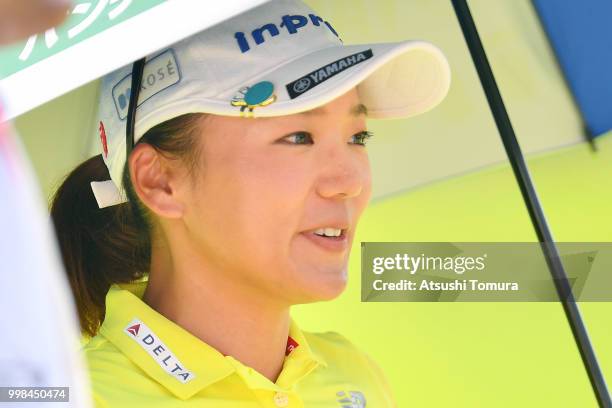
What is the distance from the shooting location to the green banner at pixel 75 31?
3.60ft

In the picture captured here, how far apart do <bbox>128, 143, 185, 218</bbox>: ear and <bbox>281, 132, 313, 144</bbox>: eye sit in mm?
153

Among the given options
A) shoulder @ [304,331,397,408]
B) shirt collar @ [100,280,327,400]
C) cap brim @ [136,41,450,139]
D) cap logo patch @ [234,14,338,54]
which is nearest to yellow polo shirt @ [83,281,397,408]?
shirt collar @ [100,280,327,400]

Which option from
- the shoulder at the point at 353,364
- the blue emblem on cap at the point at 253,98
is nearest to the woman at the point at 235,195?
the blue emblem on cap at the point at 253,98

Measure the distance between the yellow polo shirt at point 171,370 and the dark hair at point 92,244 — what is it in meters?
0.06

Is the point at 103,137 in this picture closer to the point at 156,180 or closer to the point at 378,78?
the point at 156,180

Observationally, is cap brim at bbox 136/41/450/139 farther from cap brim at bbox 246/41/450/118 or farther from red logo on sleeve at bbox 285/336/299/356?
red logo on sleeve at bbox 285/336/299/356

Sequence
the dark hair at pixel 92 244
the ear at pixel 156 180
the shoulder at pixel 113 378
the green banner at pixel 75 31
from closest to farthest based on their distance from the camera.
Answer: the green banner at pixel 75 31, the shoulder at pixel 113 378, the ear at pixel 156 180, the dark hair at pixel 92 244

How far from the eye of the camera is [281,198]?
1.34 metres

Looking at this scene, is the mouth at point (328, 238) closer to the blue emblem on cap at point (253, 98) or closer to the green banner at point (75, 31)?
the blue emblem on cap at point (253, 98)

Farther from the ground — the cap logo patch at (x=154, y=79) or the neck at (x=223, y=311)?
the cap logo patch at (x=154, y=79)

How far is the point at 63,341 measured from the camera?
0.51 metres

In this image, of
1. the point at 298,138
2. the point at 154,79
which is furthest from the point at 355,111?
the point at 154,79

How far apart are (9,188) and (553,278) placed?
1.62 m

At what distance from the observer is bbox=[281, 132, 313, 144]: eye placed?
1.36 meters
